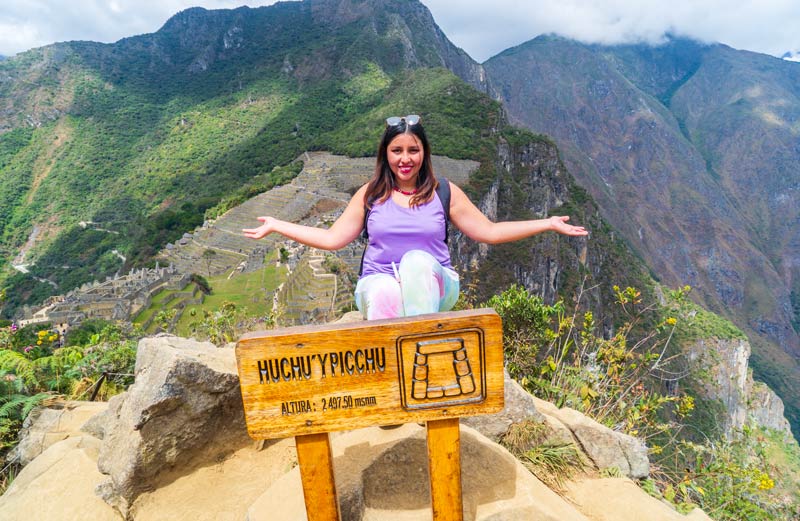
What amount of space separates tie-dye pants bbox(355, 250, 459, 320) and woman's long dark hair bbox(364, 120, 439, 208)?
0.36 meters

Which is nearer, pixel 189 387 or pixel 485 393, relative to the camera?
pixel 485 393

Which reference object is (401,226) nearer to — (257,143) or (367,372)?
(367,372)

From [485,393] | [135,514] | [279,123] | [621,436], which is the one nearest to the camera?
[485,393]

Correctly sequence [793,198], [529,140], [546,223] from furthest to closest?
[793,198]
[529,140]
[546,223]

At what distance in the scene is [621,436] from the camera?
2773 millimetres

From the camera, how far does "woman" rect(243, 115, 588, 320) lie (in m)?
1.99

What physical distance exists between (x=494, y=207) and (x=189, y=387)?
39882mm

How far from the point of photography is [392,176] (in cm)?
223

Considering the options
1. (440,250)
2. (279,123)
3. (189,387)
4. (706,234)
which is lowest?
(706,234)

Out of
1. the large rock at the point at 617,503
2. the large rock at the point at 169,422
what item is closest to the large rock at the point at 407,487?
the large rock at the point at 617,503

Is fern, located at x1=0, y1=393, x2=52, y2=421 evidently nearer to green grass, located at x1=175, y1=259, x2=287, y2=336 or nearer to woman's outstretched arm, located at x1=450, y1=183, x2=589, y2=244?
woman's outstretched arm, located at x1=450, y1=183, x2=589, y2=244

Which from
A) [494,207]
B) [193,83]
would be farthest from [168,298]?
[193,83]

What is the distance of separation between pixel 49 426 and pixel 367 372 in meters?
2.83

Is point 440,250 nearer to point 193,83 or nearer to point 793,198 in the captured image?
point 193,83
